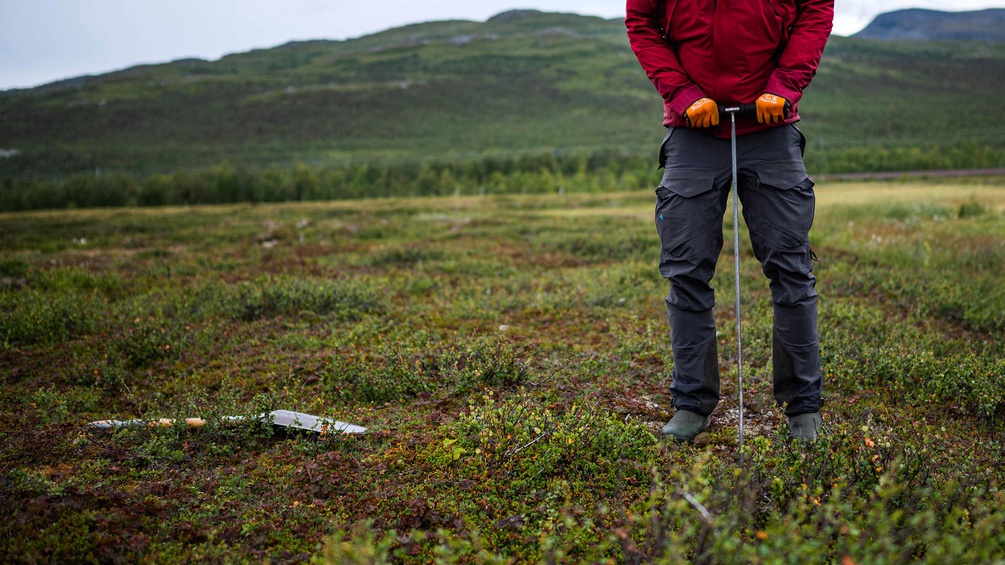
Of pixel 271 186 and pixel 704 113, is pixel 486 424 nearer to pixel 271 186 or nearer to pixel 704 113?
pixel 704 113

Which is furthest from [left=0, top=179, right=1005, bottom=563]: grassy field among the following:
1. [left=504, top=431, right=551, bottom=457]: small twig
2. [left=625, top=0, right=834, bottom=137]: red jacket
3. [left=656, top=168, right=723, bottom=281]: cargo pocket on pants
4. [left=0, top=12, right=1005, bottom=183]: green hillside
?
[left=0, top=12, right=1005, bottom=183]: green hillside

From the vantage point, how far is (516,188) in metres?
46.8

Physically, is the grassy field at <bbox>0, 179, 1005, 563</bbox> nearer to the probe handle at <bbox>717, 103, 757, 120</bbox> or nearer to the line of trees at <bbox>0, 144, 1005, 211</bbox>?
the probe handle at <bbox>717, 103, 757, 120</bbox>

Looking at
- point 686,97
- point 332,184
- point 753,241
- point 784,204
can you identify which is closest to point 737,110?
point 686,97

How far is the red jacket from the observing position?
3.63m

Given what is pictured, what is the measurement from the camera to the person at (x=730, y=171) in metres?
3.65

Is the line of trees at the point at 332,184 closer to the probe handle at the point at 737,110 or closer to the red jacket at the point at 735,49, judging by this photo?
the red jacket at the point at 735,49

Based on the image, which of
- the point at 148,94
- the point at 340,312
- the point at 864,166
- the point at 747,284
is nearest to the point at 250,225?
the point at 340,312

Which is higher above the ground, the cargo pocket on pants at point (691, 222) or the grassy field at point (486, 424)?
the cargo pocket on pants at point (691, 222)

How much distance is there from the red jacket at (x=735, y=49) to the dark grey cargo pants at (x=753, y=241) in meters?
0.17

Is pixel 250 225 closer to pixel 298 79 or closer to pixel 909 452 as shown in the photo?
pixel 909 452

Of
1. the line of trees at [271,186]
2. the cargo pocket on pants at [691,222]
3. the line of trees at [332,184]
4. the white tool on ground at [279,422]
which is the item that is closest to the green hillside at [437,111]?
the line of trees at [332,184]

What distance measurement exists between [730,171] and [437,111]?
127 metres

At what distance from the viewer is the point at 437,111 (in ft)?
413
